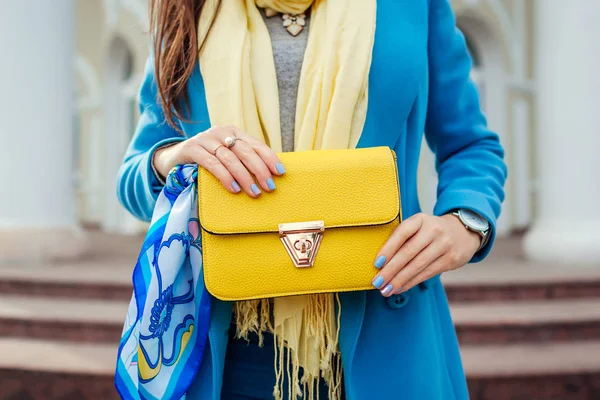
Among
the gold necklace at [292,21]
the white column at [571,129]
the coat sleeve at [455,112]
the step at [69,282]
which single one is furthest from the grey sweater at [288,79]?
the white column at [571,129]

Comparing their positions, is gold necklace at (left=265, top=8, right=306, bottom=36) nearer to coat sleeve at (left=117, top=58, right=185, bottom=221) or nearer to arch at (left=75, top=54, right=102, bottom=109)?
coat sleeve at (left=117, top=58, right=185, bottom=221)

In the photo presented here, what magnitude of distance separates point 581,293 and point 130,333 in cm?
402

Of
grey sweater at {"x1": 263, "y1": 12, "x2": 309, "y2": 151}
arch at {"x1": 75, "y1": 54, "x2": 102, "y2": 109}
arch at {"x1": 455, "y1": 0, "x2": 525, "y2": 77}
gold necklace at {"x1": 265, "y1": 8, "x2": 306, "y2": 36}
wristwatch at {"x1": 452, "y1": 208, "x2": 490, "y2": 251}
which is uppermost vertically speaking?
arch at {"x1": 455, "y1": 0, "x2": 525, "y2": 77}

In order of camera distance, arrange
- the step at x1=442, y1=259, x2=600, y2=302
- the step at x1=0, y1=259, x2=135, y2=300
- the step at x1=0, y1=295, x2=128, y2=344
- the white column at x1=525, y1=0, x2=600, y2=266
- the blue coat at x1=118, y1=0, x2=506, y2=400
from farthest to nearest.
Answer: the white column at x1=525, y1=0, x2=600, y2=266 < the step at x1=0, y1=259, x2=135, y2=300 < the step at x1=442, y1=259, x2=600, y2=302 < the step at x1=0, y1=295, x2=128, y2=344 < the blue coat at x1=118, y1=0, x2=506, y2=400

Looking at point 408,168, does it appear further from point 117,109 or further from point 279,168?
point 117,109

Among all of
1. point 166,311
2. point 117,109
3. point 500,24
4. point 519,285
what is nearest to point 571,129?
point 519,285

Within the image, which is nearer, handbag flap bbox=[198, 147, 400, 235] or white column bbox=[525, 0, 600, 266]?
handbag flap bbox=[198, 147, 400, 235]

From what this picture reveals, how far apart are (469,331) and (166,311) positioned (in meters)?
2.95

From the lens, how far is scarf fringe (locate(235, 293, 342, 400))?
94 cm

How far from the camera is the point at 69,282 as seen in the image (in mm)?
4285

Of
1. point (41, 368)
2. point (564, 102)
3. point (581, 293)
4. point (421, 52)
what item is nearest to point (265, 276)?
point (421, 52)

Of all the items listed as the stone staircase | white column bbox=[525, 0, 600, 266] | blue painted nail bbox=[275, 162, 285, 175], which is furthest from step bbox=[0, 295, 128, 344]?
Answer: white column bbox=[525, 0, 600, 266]

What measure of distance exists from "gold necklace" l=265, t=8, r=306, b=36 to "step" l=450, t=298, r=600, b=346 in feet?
9.31

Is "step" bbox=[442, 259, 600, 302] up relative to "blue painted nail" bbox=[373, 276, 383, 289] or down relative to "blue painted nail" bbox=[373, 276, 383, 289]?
down
